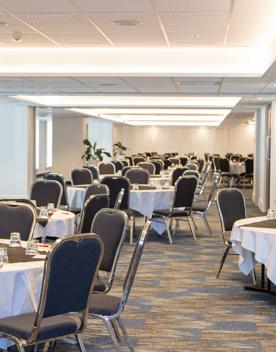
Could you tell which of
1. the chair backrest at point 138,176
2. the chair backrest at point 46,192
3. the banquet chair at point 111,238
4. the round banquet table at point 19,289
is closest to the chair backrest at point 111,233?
the banquet chair at point 111,238

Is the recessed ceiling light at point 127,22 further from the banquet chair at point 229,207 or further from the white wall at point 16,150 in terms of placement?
the white wall at point 16,150

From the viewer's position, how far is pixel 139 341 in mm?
5508

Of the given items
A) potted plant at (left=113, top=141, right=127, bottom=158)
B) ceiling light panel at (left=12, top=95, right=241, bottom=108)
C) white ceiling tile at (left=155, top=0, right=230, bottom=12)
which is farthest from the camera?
potted plant at (left=113, top=141, right=127, bottom=158)

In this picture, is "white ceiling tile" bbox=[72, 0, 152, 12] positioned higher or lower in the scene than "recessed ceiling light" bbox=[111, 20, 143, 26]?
lower

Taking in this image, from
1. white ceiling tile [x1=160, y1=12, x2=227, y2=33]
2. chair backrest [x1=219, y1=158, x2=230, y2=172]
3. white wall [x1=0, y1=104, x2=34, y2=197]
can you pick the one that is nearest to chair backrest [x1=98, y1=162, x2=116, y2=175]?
white wall [x1=0, y1=104, x2=34, y2=197]

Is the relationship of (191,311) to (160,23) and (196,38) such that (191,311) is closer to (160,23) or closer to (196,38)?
(160,23)

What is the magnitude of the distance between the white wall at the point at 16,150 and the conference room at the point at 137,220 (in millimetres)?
3263

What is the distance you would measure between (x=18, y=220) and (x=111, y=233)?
48.1 inches

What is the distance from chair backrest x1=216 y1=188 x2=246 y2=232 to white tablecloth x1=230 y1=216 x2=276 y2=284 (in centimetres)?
83

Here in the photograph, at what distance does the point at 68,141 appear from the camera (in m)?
25.5

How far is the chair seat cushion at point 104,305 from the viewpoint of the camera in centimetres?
466

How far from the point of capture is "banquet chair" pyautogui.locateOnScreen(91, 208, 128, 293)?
5.27m

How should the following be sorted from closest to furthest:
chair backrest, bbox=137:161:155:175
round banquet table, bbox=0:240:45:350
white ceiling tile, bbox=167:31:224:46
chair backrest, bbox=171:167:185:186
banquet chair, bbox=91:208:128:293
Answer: round banquet table, bbox=0:240:45:350 < banquet chair, bbox=91:208:128:293 < white ceiling tile, bbox=167:31:224:46 < chair backrest, bbox=171:167:185:186 < chair backrest, bbox=137:161:155:175

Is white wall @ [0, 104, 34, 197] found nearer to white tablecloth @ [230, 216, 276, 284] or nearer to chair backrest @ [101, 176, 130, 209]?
chair backrest @ [101, 176, 130, 209]
